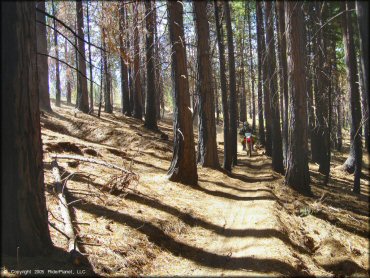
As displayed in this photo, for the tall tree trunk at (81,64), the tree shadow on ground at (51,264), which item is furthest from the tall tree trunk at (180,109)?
the tall tree trunk at (81,64)

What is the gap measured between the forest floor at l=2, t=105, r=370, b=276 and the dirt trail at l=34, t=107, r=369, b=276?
18 millimetres

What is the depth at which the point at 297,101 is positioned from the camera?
36.0 ft

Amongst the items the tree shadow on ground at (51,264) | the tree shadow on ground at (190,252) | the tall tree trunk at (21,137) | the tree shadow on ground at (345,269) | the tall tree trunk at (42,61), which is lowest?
the tree shadow on ground at (345,269)

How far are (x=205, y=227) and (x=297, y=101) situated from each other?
516 cm

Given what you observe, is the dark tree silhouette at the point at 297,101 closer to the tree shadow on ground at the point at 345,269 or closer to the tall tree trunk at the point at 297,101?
the tall tree trunk at the point at 297,101

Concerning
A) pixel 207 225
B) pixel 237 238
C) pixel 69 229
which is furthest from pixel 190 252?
pixel 69 229

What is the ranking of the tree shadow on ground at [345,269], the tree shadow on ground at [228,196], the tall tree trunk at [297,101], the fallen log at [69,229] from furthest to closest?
1. the tall tree trunk at [297,101]
2. the tree shadow on ground at [228,196]
3. the tree shadow on ground at [345,269]
4. the fallen log at [69,229]

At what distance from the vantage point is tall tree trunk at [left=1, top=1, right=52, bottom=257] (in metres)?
4.11

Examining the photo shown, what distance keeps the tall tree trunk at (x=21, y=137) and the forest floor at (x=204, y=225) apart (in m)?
0.64

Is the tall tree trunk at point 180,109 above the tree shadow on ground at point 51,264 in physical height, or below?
above

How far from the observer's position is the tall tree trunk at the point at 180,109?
10531 millimetres

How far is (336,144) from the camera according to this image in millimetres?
32562

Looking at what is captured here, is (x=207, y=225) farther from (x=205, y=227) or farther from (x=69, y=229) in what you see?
(x=69, y=229)

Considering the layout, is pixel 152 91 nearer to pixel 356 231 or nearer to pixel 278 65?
pixel 278 65
